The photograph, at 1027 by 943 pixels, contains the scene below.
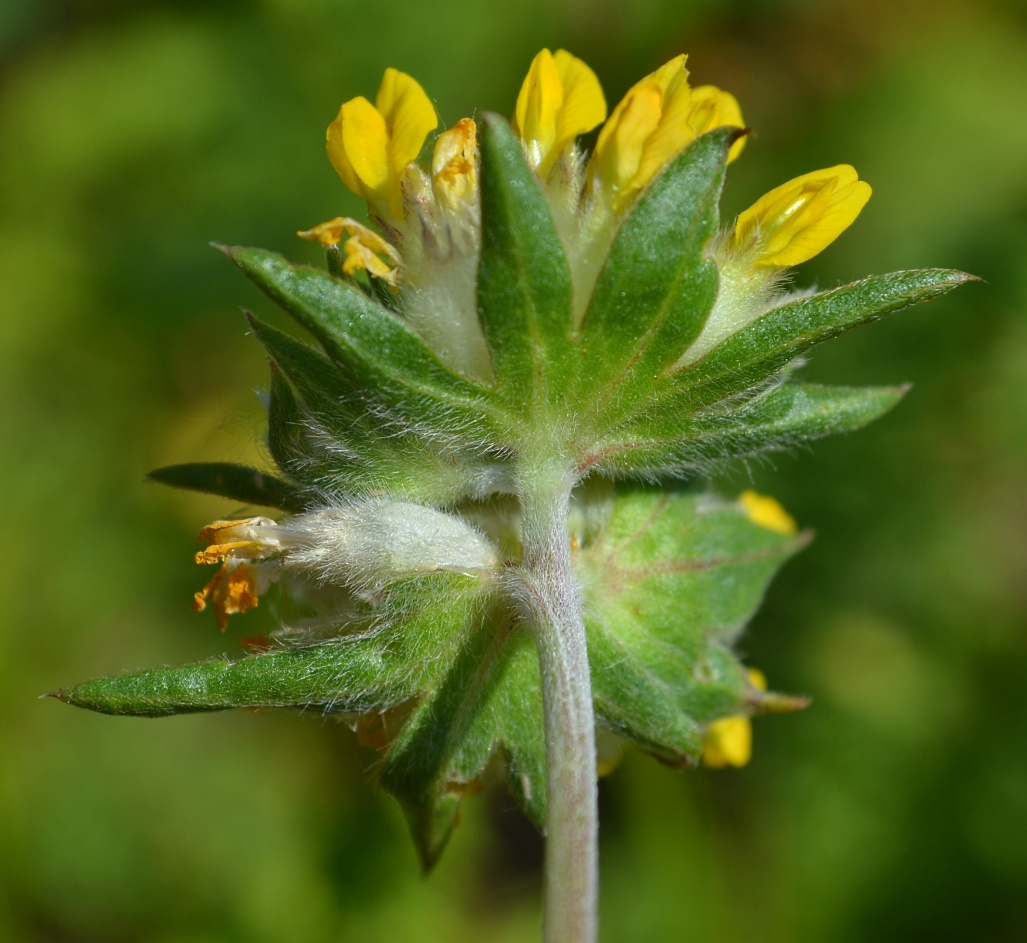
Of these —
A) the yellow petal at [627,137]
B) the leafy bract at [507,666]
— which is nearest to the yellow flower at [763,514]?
the leafy bract at [507,666]

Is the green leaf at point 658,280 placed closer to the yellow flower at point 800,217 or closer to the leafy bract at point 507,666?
the yellow flower at point 800,217

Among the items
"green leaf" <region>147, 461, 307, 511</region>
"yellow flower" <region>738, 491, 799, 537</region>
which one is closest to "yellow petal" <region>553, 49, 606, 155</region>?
"green leaf" <region>147, 461, 307, 511</region>

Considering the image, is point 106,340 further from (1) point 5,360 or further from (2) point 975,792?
(2) point 975,792

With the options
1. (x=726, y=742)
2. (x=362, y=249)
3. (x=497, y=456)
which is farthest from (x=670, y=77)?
(x=726, y=742)

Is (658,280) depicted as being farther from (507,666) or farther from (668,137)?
(507,666)

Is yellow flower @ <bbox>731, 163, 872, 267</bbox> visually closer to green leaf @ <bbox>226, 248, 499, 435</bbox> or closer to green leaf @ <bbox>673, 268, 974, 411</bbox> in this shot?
green leaf @ <bbox>673, 268, 974, 411</bbox>

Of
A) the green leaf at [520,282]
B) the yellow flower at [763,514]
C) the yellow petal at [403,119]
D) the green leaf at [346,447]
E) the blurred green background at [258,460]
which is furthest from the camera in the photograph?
the blurred green background at [258,460]

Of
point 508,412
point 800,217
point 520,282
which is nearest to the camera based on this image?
point 520,282

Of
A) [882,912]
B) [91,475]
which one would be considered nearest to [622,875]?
[882,912]
